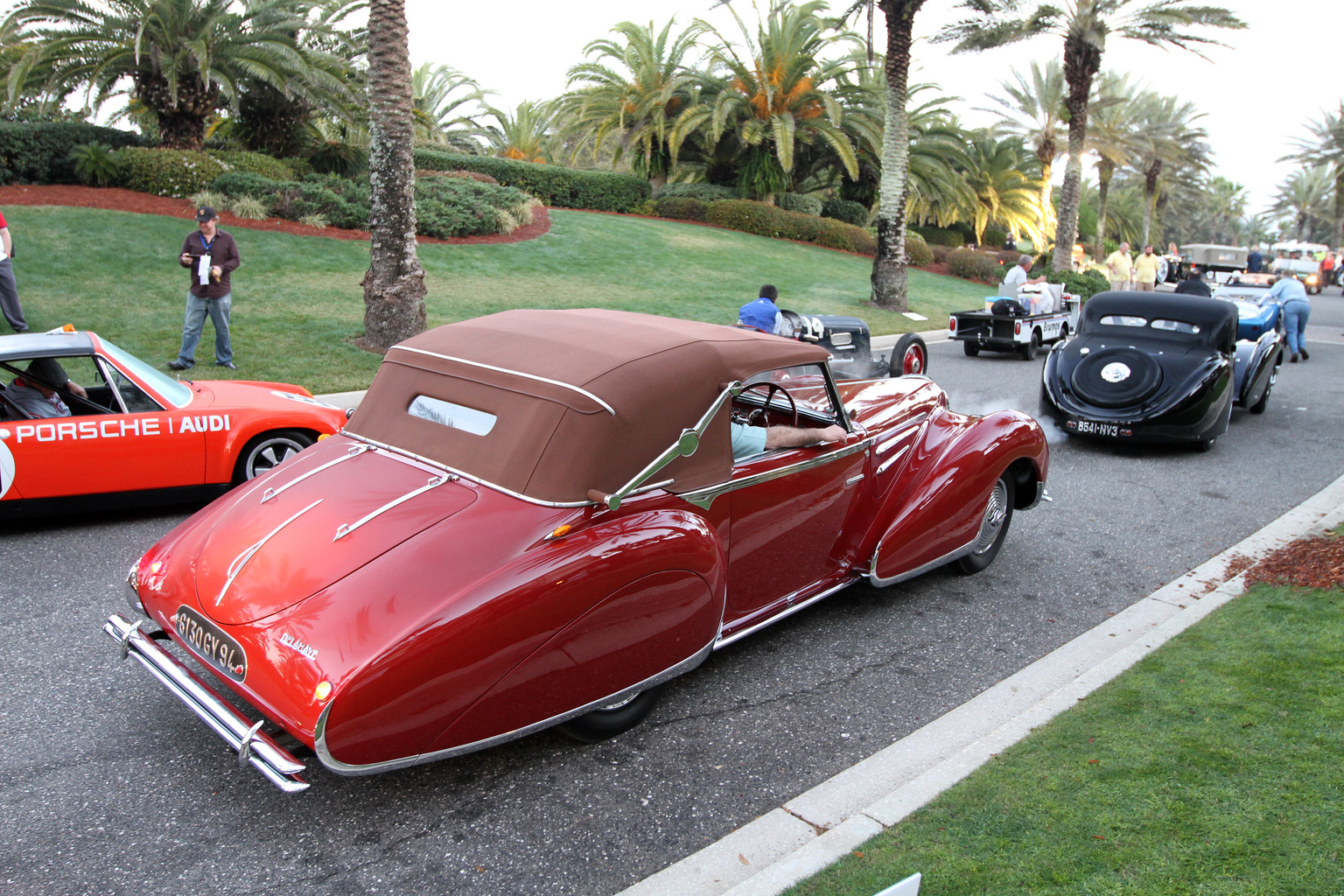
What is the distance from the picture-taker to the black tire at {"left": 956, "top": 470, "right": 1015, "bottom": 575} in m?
5.65

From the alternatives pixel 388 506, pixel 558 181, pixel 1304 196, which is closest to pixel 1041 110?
pixel 558 181

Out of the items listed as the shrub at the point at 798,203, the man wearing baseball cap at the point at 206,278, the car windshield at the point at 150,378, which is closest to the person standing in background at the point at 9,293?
the man wearing baseball cap at the point at 206,278

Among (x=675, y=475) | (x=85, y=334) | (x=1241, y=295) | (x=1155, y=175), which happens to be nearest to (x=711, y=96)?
(x=1241, y=295)

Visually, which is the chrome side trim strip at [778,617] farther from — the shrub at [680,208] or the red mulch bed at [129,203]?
the shrub at [680,208]

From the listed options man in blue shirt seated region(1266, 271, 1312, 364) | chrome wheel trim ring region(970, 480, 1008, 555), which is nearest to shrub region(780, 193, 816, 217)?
man in blue shirt seated region(1266, 271, 1312, 364)

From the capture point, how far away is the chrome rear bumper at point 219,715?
2.88m

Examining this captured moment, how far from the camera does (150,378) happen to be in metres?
6.27

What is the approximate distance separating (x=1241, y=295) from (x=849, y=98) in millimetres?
16326

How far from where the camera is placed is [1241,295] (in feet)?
50.0

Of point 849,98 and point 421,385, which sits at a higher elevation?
point 849,98

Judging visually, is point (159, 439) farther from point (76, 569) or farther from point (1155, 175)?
point (1155, 175)

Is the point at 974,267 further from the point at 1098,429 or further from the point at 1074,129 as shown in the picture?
the point at 1098,429

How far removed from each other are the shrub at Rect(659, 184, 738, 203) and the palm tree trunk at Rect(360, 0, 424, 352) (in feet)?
60.5

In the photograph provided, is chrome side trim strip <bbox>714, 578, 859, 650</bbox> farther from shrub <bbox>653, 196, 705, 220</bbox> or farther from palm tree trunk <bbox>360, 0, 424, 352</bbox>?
shrub <bbox>653, 196, 705, 220</bbox>
